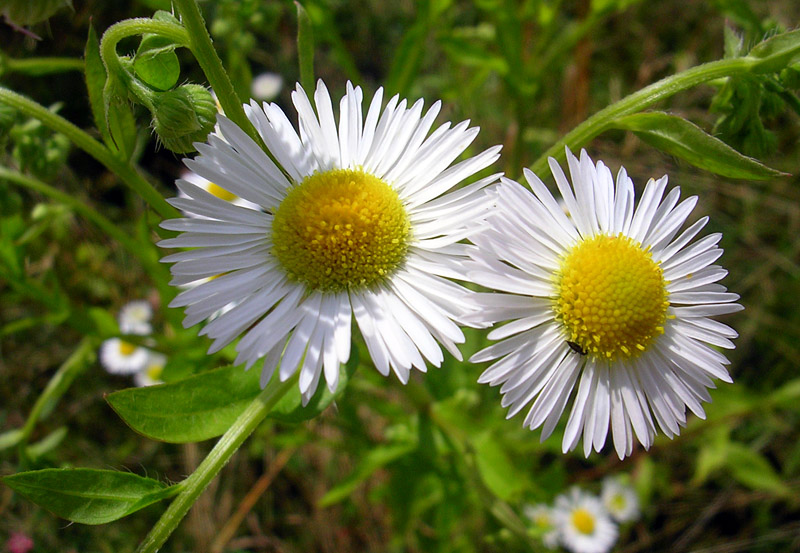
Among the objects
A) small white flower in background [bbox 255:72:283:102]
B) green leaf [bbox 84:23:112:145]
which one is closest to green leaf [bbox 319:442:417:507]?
green leaf [bbox 84:23:112:145]

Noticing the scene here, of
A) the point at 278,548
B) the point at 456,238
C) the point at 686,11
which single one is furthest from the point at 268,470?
the point at 686,11

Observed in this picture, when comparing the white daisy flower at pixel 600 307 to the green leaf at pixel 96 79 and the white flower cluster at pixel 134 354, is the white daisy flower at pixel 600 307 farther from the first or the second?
the white flower cluster at pixel 134 354

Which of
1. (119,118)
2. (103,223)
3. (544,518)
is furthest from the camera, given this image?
(544,518)

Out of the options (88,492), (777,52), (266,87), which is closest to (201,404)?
(88,492)

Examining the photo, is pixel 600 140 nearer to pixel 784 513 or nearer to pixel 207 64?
pixel 784 513

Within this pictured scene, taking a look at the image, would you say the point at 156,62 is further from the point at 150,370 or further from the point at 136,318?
the point at 150,370

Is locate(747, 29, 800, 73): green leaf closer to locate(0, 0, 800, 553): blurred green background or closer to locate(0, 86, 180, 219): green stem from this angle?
locate(0, 0, 800, 553): blurred green background

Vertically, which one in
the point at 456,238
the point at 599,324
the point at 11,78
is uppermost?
the point at 11,78
